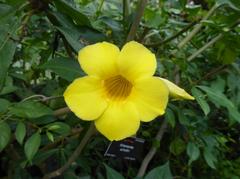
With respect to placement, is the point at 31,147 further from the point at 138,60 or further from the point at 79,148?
the point at 138,60

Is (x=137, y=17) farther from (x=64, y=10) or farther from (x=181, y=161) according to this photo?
(x=181, y=161)

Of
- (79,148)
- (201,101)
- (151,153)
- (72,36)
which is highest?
(72,36)

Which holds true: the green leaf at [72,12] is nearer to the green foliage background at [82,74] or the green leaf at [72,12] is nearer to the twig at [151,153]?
the green foliage background at [82,74]

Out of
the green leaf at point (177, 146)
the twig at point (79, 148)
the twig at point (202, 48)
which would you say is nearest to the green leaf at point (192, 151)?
the green leaf at point (177, 146)

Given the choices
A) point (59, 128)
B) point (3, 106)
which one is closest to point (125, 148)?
point (59, 128)

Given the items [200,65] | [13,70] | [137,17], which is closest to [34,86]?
[13,70]

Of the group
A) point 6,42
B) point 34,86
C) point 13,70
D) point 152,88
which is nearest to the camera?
point 152,88

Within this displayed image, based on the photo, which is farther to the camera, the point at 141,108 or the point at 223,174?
the point at 223,174
